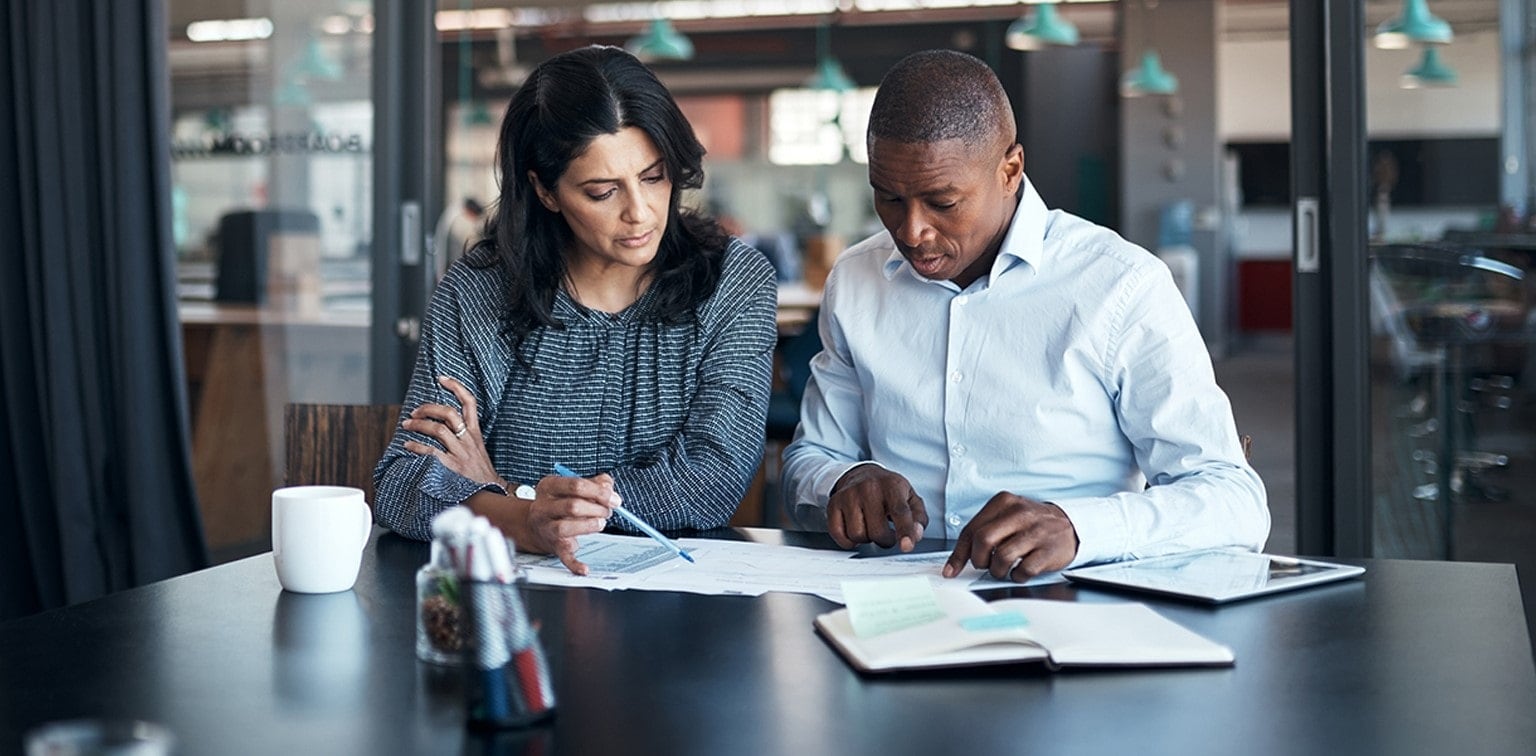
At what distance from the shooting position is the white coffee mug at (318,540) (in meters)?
1.45

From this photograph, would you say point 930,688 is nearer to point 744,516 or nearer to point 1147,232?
point 744,516

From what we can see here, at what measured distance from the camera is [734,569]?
1.57m

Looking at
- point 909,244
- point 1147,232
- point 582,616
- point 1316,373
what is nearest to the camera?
point 582,616

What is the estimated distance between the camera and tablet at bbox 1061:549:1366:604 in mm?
1417

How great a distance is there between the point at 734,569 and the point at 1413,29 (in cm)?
208

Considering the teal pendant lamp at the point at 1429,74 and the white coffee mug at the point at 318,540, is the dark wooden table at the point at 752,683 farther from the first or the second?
the teal pendant lamp at the point at 1429,74

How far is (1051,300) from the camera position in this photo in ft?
6.15

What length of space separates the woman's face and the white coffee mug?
0.59 meters

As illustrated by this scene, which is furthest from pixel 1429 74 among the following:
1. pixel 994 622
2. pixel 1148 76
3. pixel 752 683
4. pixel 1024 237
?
pixel 1148 76

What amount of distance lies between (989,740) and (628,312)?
1.13m

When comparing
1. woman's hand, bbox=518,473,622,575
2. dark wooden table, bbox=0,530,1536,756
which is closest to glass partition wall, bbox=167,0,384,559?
woman's hand, bbox=518,473,622,575

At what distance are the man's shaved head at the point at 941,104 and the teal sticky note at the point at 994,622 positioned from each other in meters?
0.70

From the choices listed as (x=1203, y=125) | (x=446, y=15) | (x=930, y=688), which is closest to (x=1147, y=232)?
(x=1203, y=125)

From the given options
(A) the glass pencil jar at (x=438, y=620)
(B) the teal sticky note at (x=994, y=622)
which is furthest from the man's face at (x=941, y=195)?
(A) the glass pencil jar at (x=438, y=620)
